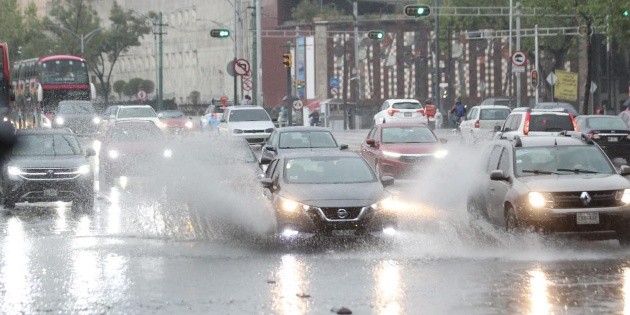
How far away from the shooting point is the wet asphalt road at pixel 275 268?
12.7 m

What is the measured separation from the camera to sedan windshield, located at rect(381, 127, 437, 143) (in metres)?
33.7

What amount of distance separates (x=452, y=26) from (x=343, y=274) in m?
79.3

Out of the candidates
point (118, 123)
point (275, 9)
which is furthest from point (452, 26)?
point (118, 123)

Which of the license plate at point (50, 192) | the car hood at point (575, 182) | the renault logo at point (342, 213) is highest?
the car hood at point (575, 182)

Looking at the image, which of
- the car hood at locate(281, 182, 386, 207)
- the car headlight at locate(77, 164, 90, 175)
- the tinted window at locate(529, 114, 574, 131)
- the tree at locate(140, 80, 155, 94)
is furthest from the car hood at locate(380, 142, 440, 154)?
the tree at locate(140, 80, 155, 94)

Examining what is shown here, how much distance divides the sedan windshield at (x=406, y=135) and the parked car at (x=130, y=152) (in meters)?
5.32

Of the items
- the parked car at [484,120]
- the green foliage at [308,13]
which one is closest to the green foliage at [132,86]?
the green foliage at [308,13]

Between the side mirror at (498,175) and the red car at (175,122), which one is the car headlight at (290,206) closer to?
the side mirror at (498,175)

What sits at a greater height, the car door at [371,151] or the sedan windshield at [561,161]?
the sedan windshield at [561,161]

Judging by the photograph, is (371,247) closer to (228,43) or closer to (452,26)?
(452,26)

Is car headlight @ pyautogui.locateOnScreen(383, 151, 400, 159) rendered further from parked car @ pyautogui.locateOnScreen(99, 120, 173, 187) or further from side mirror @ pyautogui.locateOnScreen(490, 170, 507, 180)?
side mirror @ pyautogui.locateOnScreen(490, 170, 507, 180)

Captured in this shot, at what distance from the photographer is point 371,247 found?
17969 mm

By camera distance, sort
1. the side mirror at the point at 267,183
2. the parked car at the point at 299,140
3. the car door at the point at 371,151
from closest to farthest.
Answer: the side mirror at the point at 267,183 → the parked car at the point at 299,140 → the car door at the point at 371,151

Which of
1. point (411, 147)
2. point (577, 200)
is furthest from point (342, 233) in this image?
point (411, 147)
